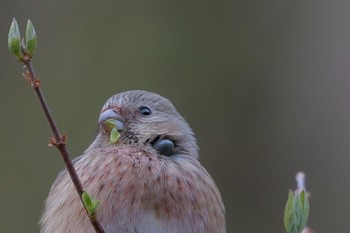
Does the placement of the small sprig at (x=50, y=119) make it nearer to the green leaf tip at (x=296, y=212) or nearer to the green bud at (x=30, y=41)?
the green bud at (x=30, y=41)

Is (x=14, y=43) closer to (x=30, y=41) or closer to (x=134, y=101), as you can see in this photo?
(x=30, y=41)

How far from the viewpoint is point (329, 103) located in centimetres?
783

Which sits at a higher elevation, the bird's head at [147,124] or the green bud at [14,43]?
the green bud at [14,43]

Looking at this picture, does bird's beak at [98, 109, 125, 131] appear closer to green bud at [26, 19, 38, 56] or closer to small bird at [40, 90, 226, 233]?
small bird at [40, 90, 226, 233]

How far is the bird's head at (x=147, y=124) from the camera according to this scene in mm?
4539

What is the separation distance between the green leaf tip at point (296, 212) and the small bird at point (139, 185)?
1.07m

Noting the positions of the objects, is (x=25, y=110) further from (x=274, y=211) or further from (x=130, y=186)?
(x=130, y=186)

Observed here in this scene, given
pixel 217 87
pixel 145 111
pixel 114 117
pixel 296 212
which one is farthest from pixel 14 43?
pixel 217 87

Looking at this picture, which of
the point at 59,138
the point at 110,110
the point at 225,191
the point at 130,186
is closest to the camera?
the point at 59,138

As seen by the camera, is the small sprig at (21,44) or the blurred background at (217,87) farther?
the blurred background at (217,87)

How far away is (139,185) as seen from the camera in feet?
13.7

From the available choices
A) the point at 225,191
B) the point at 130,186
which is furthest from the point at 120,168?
the point at 225,191

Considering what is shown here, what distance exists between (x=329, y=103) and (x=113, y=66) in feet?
5.82

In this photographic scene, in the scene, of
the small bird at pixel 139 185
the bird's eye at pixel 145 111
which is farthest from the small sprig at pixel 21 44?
the bird's eye at pixel 145 111
